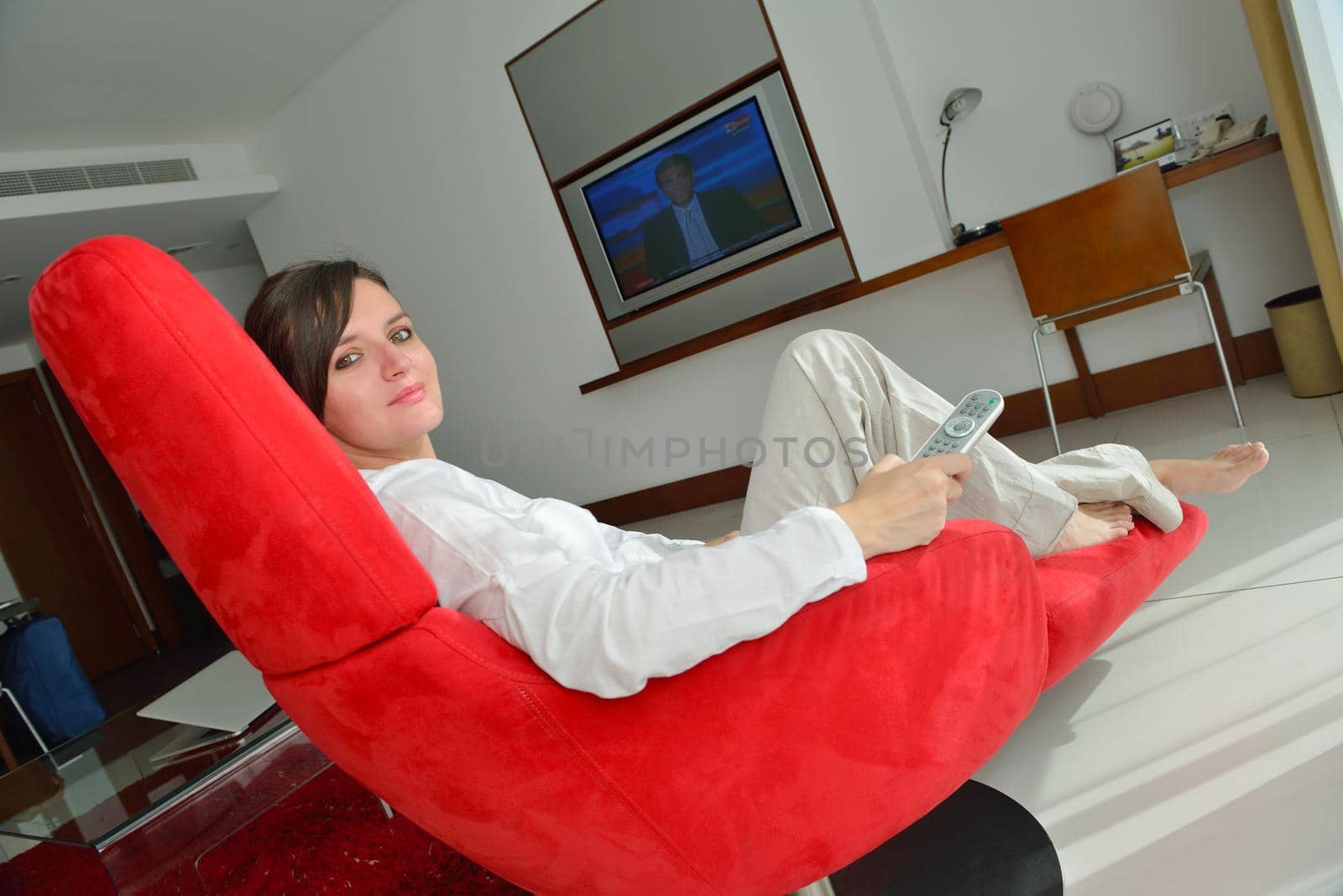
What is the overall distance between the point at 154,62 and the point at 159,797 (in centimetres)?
365

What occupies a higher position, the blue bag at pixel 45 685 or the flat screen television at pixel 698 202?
the flat screen television at pixel 698 202

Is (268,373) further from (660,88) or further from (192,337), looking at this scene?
(660,88)

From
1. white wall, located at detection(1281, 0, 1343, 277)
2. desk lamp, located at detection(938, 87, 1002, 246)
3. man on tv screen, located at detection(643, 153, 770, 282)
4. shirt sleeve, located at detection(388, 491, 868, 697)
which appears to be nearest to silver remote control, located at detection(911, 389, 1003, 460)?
shirt sleeve, located at detection(388, 491, 868, 697)

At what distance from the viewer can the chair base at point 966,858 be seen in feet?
3.87

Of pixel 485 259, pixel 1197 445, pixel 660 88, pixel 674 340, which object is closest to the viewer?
pixel 1197 445

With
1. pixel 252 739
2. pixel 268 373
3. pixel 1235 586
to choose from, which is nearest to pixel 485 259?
pixel 252 739

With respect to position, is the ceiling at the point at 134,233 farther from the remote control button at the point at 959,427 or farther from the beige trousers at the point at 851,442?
the remote control button at the point at 959,427

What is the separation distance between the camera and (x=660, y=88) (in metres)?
3.99

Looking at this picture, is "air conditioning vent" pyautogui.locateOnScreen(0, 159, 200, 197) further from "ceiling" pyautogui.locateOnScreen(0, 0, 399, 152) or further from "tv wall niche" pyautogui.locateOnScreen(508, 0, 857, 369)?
"tv wall niche" pyautogui.locateOnScreen(508, 0, 857, 369)

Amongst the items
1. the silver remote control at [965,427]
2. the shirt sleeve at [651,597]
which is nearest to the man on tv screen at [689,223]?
the silver remote control at [965,427]

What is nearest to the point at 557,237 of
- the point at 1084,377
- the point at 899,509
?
the point at 1084,377

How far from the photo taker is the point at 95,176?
15.2 feet

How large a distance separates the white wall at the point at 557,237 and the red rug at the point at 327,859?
2.62m

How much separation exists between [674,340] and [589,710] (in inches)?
141
